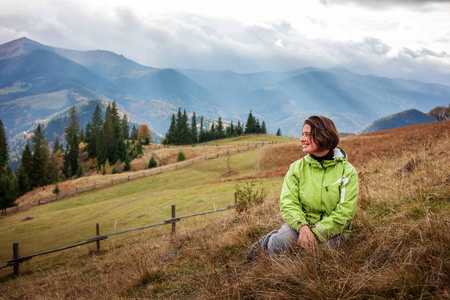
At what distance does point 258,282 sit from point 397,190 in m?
3.31

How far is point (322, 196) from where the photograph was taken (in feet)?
9.75

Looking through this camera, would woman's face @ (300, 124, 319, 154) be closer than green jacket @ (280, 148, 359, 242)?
No

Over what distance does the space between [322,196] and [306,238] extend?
578 mm

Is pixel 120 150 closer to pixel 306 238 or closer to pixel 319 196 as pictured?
pixel 319 196

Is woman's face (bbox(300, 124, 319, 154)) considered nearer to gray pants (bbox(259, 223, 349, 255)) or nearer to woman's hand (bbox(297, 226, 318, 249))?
woman's hand (bbox(297, 226, 318, 249))

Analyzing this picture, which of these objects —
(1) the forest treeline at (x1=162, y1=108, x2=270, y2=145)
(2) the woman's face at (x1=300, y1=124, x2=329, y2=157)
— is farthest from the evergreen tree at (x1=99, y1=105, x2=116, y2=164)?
(2) the woman's face at (x1=300, y1=124, x2=329, y2=157)

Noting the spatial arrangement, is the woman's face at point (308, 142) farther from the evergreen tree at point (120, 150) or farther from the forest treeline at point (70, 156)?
the evergreen tree at point (120, 150)

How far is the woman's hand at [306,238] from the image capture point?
2.66 m

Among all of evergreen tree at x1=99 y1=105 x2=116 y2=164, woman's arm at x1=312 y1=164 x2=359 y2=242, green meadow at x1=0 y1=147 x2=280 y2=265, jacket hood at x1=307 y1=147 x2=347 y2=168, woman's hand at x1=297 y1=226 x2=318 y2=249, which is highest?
evergreen tree at x1=99 y1=105 x2=116 y2=164

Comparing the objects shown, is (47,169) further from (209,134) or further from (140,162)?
(209,134)

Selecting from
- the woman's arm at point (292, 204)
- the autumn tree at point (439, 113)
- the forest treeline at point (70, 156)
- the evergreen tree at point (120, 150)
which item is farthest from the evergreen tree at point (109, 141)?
the autumn tree at point (439, 113)

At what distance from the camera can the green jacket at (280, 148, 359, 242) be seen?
2803 millimetres

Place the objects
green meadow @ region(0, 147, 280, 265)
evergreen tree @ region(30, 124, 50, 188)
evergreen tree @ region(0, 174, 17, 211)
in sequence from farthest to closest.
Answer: evergreen tree @ region(30, 124, 50, 188) < evergreen tree @ region(0, 174, 17, 211) < green meadow @ region(0, 147, 280, 265)

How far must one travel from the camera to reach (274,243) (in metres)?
3.00
